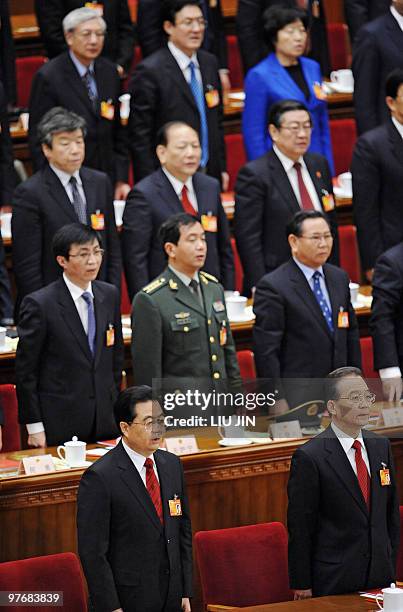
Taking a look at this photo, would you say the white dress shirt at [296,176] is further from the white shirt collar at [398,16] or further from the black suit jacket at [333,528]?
the black suit jacket at [333,528]

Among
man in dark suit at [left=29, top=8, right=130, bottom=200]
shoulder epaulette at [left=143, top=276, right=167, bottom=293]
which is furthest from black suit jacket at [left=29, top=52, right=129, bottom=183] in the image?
shoulder epaulette at [left=143, top=276, right=167, bottom=293]

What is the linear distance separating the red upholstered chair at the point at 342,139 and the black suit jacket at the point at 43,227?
2188 mm

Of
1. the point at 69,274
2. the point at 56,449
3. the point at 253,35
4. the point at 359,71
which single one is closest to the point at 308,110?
the point at 359,71

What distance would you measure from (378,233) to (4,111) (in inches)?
65.5

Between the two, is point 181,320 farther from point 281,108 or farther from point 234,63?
point 234,63

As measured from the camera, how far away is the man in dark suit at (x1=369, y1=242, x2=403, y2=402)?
5.82 metres

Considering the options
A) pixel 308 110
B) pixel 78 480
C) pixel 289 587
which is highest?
pixel 308 110

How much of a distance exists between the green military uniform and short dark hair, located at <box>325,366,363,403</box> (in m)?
0.80

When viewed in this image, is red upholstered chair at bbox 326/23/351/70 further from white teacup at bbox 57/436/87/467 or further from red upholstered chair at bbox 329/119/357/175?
white teacup at bbox 57/436/87/467

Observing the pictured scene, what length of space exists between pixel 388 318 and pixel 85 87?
1.89 meters

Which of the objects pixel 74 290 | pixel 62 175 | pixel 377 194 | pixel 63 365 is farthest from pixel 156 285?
pixel 377 194

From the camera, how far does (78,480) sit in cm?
491

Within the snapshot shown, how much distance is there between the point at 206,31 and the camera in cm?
783

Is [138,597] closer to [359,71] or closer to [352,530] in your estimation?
[352,530]
